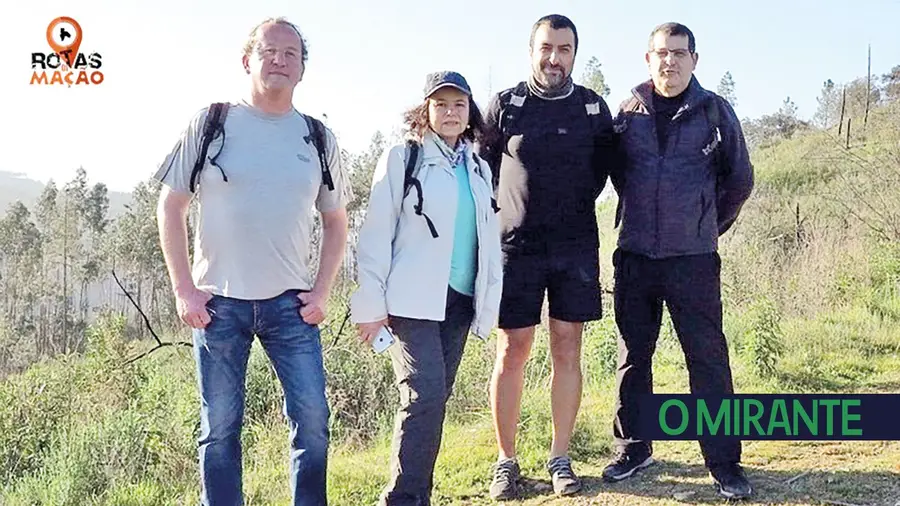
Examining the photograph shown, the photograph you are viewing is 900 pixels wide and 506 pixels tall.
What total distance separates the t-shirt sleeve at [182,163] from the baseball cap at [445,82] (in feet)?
3.03

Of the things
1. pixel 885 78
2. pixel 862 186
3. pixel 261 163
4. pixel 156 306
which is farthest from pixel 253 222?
pixel 885 78

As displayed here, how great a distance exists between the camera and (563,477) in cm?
387

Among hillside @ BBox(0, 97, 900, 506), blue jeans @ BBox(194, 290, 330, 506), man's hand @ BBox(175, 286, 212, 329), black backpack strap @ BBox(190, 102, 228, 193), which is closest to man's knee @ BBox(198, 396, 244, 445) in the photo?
blue jeans @ BBox(194, 290, 330, 506)

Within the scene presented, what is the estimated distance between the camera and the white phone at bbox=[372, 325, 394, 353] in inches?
124

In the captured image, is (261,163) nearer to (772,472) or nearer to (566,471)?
(566,471)

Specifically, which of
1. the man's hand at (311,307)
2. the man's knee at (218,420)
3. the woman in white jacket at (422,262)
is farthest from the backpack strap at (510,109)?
the man's knee at (218,420)

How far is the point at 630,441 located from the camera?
409cm

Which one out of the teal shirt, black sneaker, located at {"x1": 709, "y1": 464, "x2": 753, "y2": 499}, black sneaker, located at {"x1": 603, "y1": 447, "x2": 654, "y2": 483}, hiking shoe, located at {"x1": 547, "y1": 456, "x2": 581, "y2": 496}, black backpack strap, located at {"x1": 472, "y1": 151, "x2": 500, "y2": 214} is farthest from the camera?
black sneaker, located at {"x1": 603, "y1": 447, "x2": 654, "y2": 483}

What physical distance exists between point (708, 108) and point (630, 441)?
5.69 ft

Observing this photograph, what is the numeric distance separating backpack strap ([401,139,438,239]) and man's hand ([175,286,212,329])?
893mm

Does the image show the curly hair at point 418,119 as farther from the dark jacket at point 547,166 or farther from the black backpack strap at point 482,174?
the dark jacket at point 547,166

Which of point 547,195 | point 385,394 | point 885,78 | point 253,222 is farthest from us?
point 885,78

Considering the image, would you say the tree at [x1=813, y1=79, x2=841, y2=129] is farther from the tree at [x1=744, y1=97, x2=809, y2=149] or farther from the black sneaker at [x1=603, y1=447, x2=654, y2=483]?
the black sneaker at [x1=603, y1=447, x2=654, y2=483]

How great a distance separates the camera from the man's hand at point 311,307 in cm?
307
